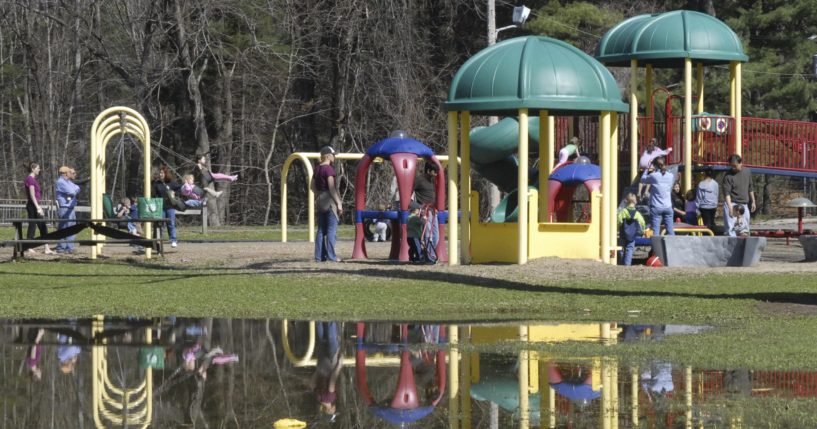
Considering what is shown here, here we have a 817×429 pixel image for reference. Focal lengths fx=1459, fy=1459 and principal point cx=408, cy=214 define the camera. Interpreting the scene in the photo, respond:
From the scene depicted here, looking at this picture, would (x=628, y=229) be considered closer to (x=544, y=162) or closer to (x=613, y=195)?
(x=613, y=195)

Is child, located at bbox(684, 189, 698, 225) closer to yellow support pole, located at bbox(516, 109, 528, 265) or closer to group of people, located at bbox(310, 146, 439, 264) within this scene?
group of people, located at bbox(310, 146, 439, 264)

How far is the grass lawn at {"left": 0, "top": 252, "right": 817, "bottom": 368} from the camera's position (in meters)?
12.5

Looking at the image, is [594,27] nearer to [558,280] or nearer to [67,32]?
[67,32]

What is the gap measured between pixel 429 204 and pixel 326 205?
2.09 meters

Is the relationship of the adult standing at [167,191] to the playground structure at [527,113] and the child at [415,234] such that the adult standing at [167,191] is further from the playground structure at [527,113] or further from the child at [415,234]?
the playground structure at [527,113]

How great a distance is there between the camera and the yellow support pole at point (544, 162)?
24.7m

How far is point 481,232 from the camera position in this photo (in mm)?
23125

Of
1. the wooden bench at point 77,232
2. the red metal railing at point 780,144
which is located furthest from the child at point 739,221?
the wooden bench at point 77,232

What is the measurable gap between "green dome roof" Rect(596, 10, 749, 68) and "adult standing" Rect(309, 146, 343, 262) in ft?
38.5

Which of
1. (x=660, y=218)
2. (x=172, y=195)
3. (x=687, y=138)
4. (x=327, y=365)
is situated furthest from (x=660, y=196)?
(x=327, y=365)

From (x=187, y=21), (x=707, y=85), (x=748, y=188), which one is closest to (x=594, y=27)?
(x=707, y=85)

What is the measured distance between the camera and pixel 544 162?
2486 centimetres

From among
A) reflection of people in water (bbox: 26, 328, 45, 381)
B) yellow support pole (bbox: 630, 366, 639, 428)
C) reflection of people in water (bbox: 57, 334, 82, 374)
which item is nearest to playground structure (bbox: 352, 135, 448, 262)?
reflection of people in water (bbox: 26, 328, 45, 381)

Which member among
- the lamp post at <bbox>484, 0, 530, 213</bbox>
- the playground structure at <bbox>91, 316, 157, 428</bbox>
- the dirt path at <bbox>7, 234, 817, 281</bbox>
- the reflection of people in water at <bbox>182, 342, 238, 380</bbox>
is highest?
the lamp post at <bbox>484, 0, 530, 213</bbox>
